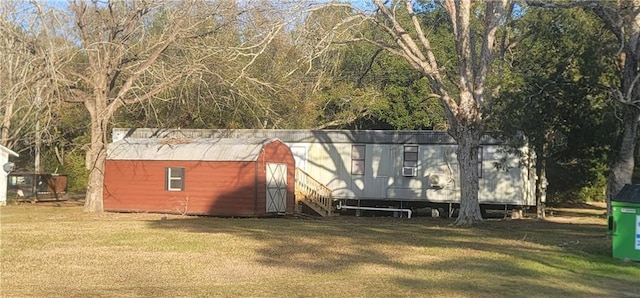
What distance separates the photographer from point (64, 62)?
24.7 metres

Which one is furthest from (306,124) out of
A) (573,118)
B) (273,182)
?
(573,118)

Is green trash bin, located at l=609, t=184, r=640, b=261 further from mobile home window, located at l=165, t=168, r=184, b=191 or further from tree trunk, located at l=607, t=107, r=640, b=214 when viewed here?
mobile home window, located at l=165, t=168, r=184, b=191

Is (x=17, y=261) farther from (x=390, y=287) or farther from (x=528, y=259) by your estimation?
(x=528, y=259)

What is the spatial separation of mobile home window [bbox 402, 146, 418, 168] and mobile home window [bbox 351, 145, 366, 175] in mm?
1667

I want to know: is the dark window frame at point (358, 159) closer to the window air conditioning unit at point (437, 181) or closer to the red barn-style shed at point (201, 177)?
the window air conditioning unit at point (437, 181)

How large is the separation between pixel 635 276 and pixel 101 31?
20.7 meters

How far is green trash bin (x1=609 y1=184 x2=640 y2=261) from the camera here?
1334 centimetres

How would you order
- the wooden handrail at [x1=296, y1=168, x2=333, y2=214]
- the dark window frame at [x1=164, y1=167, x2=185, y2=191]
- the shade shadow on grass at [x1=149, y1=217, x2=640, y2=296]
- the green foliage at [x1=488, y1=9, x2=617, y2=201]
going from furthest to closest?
the wooden handrail at [x1=296, y1=168, x2=333, y2=214] → the dark window frame at [x1=164, y1=167, x2=185, y2=191] → the green foliage at [x1=488, y1=9, x2=617, y2=201] → the shade shadow on grass at [x1=149, y1=217, x2=640, y2=296]

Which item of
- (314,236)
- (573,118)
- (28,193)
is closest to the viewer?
(314,236)

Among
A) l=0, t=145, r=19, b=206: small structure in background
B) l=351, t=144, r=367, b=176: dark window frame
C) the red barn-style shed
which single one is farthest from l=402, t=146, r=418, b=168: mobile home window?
l=0, t=145, r=19, b=206: small structure in background

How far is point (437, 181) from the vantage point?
2962 centimetres

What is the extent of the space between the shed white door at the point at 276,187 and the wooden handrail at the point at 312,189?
1593 mm

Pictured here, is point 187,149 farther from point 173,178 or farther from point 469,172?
point 469,172

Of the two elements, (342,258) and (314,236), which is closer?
(342,258)
